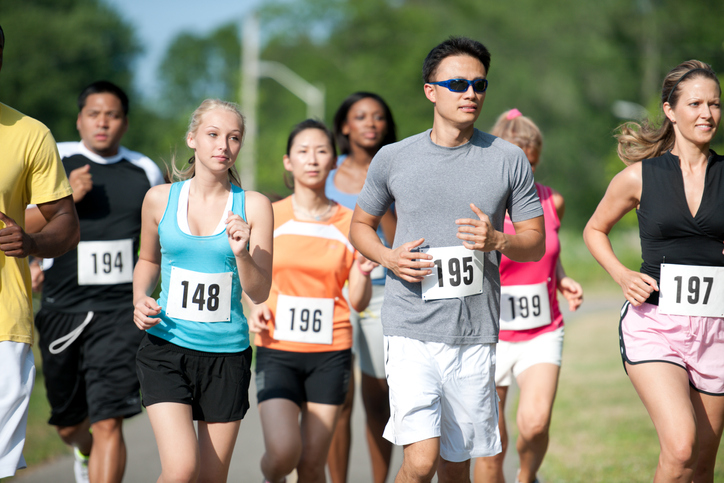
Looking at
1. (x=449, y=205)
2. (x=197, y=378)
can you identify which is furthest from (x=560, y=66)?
(x=197, y=378)

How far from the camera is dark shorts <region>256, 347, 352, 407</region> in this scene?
4.75 m

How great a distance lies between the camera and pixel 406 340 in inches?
153

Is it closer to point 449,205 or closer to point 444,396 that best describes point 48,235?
point 449,205

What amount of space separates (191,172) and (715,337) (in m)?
2.86

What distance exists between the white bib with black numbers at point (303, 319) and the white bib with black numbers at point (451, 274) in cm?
111

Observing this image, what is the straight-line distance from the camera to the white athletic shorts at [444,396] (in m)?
3.79

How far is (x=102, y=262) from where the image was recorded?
507 cm

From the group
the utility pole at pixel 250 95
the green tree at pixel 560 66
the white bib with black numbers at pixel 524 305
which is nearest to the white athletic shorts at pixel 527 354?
the white bib with black numbers at pixel 524 305

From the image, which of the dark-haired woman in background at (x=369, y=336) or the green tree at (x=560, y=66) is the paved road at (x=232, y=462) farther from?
the green tree at (x=560, y=66)

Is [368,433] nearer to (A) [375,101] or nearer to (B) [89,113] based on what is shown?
(A) [375,101]

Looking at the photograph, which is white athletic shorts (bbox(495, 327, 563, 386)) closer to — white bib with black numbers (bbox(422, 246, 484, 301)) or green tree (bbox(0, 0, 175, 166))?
white bib with black numbers (bbox(422, 246, 484, 301))

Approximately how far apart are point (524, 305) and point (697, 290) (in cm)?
133

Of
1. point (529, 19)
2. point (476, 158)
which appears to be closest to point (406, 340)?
point (476, 158)

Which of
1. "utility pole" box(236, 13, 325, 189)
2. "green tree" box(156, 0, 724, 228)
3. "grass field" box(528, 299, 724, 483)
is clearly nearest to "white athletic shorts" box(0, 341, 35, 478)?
"grass field" box(528, 299, 724, 483)
